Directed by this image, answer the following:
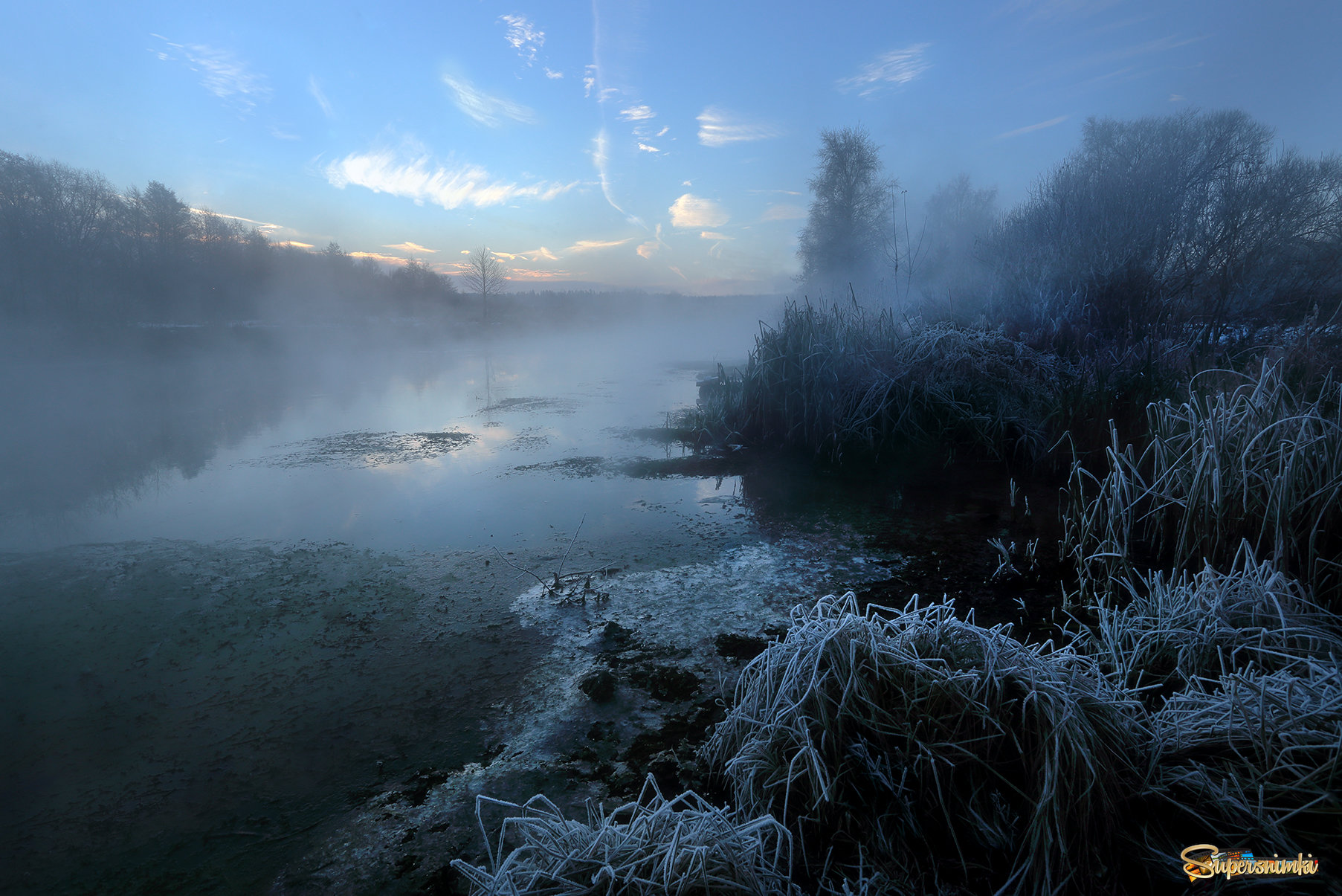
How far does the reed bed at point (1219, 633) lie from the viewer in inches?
71.7

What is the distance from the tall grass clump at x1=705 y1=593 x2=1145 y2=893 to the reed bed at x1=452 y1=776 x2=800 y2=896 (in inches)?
6.7

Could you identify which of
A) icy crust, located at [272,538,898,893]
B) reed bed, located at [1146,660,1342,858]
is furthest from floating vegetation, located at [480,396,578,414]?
reed bed, located at [1146,660,1342,858]

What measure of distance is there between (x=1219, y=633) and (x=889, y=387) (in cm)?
450

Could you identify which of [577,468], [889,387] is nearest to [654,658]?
[577,468]

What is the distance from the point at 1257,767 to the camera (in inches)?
54.8

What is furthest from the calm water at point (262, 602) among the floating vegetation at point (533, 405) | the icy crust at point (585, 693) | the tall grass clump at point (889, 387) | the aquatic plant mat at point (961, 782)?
the tall grass clump at point (889, 387)

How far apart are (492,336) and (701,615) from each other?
3023 centimetres

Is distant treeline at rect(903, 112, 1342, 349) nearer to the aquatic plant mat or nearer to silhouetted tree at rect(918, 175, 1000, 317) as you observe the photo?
silhouetted tree at rect(918, 175, 1000, 317)

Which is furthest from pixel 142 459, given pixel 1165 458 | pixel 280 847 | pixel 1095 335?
pixel 1095 335

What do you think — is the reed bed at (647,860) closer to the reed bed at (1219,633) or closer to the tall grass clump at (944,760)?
the tall grass clump at (944,760)

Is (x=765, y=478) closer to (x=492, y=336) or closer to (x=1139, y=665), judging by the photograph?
(x=1139, y=665)

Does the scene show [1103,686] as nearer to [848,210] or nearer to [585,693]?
[585,693]

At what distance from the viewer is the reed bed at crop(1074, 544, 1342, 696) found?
5.97 feet
